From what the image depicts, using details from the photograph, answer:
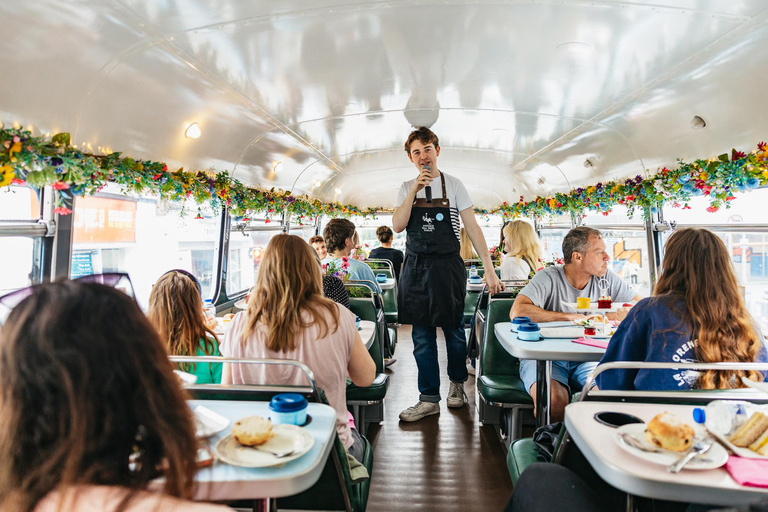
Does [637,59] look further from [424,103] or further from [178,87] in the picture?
[178,87]

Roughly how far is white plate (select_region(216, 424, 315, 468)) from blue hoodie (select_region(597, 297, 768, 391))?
1371 millimetres

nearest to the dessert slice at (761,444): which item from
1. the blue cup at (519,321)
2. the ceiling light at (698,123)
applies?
the blue cup at (519,321)

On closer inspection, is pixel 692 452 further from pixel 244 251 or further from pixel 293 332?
pixel 244 251

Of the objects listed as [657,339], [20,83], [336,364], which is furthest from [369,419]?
[20,83]

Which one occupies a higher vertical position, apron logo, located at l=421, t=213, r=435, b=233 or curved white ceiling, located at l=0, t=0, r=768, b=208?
curved white ceiling, located at l=0, t=0, r=768, b=208

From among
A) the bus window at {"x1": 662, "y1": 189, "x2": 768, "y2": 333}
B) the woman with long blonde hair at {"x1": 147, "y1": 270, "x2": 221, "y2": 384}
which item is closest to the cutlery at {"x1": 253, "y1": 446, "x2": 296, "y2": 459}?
the woman with long blonde hair at {"x1": 147, "y1": 270, "x2": 221, "y2": 384}

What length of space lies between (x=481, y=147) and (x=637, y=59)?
11.9ft

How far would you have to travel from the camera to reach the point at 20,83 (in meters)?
2.40

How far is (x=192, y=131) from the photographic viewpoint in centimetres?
396

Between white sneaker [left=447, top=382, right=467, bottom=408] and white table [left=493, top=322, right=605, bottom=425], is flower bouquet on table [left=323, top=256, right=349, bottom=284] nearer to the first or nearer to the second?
white sneaker [left=447, top=382, right=467, bottom=408]

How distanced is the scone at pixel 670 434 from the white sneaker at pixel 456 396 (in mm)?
2814

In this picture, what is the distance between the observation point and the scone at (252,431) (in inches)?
52.6

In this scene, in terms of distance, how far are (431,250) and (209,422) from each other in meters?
2.35

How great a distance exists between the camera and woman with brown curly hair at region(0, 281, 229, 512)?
76 centimetres
